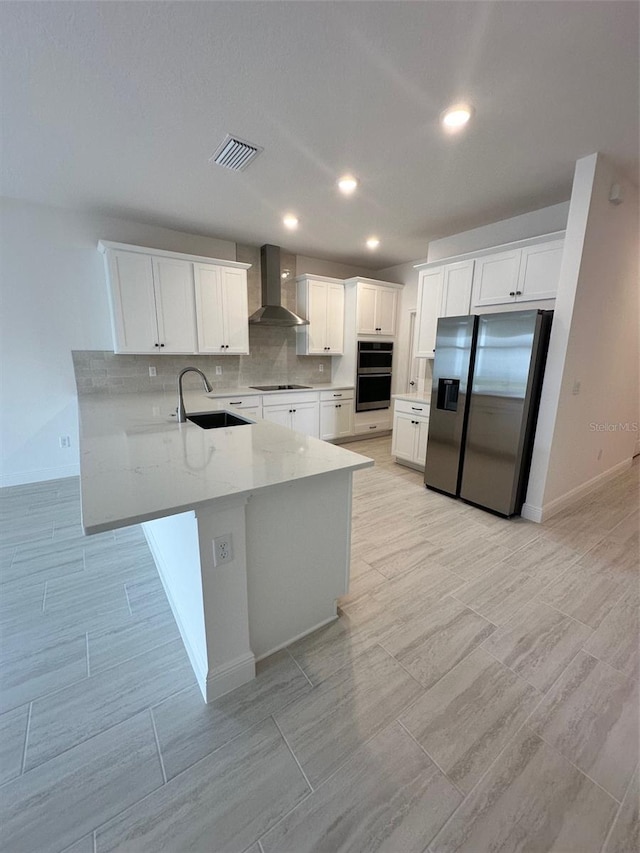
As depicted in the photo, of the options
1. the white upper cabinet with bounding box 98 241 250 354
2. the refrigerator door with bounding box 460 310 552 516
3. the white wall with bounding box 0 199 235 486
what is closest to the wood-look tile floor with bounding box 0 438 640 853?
the refrigerator door with bounding box 460 310 552 516

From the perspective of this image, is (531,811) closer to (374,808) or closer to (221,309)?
(374,808)

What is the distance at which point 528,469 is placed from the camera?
2.91 meters

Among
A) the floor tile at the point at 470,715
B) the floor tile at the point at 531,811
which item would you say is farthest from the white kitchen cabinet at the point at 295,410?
the floor tile at the point at 531,811

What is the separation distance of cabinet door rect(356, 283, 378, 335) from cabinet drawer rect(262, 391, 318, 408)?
1214mm

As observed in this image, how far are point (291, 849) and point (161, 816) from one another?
1.35 ft

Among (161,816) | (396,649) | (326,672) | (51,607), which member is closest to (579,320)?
(396,649)

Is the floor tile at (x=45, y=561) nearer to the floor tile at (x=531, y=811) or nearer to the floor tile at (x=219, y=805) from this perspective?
the floor tile at (x=219, y=805)

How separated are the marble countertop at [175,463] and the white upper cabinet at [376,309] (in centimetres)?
320

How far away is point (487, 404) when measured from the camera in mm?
2930

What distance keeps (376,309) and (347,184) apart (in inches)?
96.7

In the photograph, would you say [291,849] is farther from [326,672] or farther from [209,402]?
[209,402]

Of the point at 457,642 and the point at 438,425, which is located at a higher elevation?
the point at 438,425

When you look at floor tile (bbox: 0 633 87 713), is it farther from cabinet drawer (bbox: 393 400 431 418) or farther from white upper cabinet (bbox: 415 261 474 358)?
white upper cabinet (bbox: 415 261 474 358)

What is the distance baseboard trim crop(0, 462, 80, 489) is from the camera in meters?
3.45
